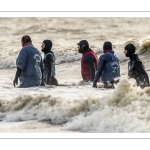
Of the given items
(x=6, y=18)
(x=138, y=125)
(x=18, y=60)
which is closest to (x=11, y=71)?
(x=18, y=60)

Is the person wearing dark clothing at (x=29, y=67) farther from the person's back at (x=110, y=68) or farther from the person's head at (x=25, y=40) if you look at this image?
the person's back at (x=110, y=68)

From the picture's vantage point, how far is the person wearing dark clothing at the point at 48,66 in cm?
1023

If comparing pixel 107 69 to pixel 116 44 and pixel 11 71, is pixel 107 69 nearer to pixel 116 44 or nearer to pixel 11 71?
pixel 116 44

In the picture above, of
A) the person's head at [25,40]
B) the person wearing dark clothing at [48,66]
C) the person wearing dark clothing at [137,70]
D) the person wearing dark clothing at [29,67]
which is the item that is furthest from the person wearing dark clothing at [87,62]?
the person's head at [25,40]

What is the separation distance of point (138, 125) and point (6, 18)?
3.28m

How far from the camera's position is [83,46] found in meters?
10.5

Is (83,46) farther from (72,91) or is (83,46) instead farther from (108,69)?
(72,91)

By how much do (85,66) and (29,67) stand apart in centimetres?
97

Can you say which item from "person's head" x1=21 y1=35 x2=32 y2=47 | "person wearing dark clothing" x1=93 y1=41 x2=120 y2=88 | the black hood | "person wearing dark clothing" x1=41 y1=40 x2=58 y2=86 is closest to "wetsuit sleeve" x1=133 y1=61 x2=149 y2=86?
"person wearing dark clothing" x1=93 y1=41 x2=120 y2=88

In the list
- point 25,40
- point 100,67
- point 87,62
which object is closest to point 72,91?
point 100,67

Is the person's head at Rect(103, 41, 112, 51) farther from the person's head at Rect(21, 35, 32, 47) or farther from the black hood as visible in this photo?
the person's head at Rect(21, 35, 32, 47)

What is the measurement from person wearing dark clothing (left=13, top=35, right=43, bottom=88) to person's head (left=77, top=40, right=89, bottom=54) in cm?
75
